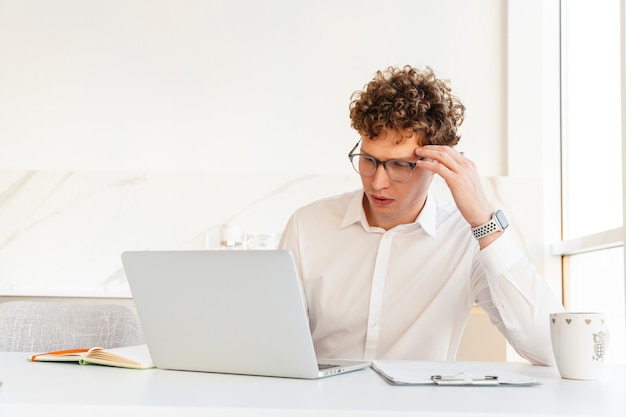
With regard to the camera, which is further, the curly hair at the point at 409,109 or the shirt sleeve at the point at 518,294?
the curly hair at the point at 409,109

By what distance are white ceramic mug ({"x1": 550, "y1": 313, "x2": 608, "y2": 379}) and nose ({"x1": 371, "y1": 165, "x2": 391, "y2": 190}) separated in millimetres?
614

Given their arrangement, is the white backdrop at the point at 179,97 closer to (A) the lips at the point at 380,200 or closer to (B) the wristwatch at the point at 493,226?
(A) the lips at the point at 380,200

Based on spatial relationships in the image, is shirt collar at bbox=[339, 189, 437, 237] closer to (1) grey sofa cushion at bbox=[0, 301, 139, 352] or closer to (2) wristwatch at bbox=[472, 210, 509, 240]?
(2) wristwatch at bbox=[472, 210, 509, 240]

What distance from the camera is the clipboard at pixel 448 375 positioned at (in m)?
1.04

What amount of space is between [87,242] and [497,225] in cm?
197

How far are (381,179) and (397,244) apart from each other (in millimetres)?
225

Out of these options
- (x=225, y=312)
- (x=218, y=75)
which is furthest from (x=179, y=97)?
(x=225, y=312)

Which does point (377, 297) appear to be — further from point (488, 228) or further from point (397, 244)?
point (488, 228)

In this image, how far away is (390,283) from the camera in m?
1.85

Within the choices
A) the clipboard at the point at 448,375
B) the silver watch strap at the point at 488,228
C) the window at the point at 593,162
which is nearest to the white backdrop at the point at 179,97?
the window at the point at 593,162

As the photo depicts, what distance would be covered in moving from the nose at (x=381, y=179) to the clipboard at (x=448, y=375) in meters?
0.55

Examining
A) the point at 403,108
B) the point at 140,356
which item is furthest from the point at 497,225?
the point at 140,356

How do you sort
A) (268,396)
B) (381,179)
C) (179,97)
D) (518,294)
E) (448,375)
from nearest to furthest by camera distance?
(268,396), (448,375), (518,294), (381,179), (179,97)

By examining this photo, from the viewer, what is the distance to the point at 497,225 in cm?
156
